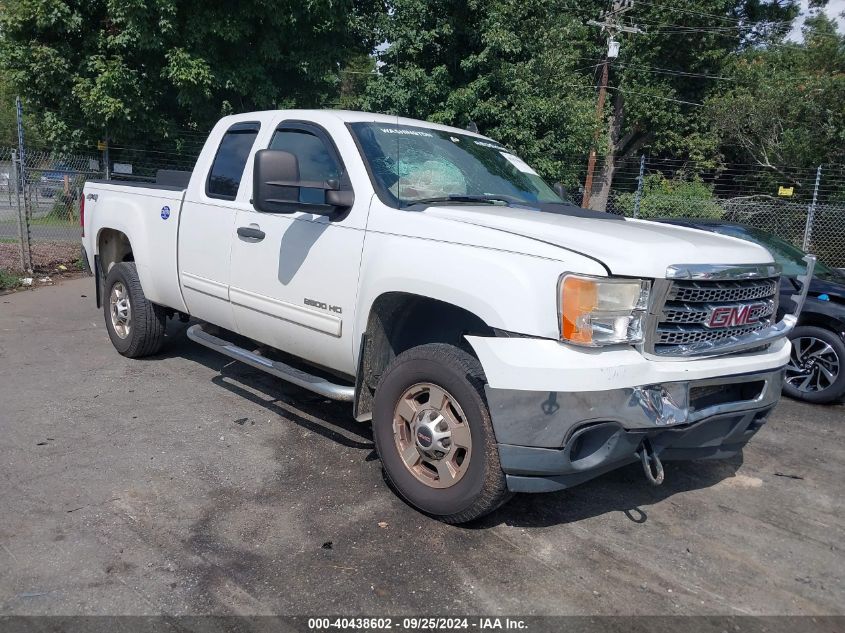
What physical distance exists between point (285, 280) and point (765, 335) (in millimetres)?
2776

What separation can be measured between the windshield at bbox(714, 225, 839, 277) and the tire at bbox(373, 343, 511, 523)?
4204 mm

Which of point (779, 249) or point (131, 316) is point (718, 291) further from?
point (131, 316)

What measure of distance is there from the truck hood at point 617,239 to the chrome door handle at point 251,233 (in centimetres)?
131

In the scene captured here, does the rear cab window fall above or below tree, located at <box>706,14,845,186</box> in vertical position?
below

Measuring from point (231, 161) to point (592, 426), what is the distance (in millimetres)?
3363

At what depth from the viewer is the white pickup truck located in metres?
3.11

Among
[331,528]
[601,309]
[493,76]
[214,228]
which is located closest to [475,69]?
[493,76]

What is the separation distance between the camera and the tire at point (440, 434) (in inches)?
130

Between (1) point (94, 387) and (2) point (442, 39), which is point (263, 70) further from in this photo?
(1) point (94, 387)

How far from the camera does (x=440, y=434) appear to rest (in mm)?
3508

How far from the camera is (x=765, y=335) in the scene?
3.76 metres

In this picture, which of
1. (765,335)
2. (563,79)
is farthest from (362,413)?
(563,79)

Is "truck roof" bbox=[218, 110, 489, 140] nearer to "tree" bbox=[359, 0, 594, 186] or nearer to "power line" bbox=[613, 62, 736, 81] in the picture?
"tree" bbox=[359, 0, 594, 186]

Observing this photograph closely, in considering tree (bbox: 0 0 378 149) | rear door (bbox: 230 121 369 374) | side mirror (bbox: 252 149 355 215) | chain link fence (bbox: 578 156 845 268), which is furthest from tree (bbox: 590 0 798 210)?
side mirror (bbox: 252 149 355 215)
